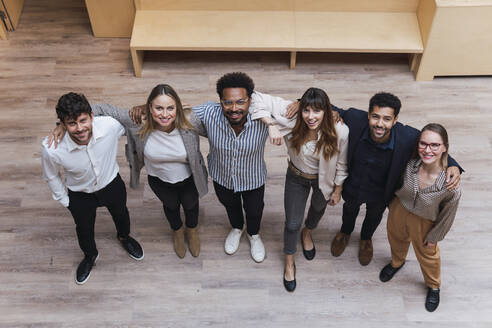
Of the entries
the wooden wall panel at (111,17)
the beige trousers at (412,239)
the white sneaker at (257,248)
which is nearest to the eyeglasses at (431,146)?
the beige trousers at (412,239)

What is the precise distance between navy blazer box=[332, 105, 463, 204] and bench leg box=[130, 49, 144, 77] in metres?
2.36

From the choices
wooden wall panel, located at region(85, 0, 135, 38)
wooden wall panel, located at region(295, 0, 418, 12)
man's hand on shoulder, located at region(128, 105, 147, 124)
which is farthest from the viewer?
wooden wall panel, located at region(85, 0, 135, 38)

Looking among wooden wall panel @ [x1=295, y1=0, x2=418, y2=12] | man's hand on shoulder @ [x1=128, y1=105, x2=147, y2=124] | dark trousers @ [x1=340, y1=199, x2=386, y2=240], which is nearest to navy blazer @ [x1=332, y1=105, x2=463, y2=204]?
dark trousers @ [x1=340, y1=199, x2=386, y2=240]

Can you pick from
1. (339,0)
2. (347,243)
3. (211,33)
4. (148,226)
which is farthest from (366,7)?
(148,226)

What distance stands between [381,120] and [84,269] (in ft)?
7.05

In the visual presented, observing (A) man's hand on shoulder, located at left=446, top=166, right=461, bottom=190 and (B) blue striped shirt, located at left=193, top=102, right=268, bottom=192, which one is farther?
(B) blue striped shirt, located at left=193, top=102, right=268, bottom=192

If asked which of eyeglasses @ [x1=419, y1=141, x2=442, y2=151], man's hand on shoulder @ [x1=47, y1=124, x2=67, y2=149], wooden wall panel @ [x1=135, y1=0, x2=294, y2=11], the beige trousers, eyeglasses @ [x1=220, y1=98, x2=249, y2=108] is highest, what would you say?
wooden wall panel @ [x1=135, y1=0, x2=294, y2=11]

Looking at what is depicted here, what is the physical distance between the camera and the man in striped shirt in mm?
2547

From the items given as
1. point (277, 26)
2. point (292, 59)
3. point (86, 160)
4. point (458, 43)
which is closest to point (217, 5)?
point (277, 26)

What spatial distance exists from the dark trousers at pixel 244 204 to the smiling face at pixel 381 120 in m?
0.83

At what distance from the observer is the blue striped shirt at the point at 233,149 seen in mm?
2688

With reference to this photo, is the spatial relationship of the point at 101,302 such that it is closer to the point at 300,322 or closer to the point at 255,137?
the point at 300,322

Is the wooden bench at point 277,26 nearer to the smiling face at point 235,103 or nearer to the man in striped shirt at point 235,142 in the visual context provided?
the man in striped shirt at point 235,142

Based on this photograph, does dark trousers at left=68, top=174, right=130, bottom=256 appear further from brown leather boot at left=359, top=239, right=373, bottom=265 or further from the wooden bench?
the wooden bench
